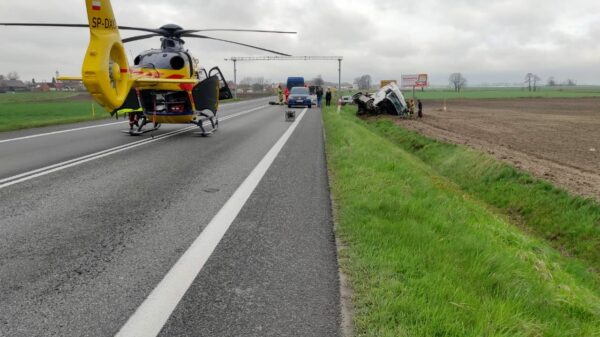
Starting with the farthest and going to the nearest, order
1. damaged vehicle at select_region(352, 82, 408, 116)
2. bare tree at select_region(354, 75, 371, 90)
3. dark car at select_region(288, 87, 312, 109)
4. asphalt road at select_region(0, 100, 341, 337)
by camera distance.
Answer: bare tree at select_region(354, 75, 371, 90)
dark car at select_region(288, 87, 312, 109)
damaged vehicle at select_region(352, 82, 408, 116)
asphalt road at select_region(0, 100, 341, 337)

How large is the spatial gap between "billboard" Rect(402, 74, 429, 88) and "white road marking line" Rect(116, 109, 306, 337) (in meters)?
40.1

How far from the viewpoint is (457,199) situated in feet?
22.5

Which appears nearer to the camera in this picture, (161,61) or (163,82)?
(163,82)

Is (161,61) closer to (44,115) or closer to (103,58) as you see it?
(103,58)

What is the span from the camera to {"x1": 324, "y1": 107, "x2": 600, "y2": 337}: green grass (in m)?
2.64

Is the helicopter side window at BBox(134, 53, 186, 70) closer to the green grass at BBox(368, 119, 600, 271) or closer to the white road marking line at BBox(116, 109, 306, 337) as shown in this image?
the white road marking line at BBox(116, 109, 306, 337)

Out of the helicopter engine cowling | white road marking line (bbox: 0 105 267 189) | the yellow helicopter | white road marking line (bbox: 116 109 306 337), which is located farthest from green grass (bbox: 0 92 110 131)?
white road marking line (bbox: 116 109 306 337)

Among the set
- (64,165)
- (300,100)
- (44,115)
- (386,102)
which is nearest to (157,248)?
(64,165)

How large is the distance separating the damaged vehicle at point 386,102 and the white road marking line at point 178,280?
20.5 metres

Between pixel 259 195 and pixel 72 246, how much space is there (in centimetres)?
251

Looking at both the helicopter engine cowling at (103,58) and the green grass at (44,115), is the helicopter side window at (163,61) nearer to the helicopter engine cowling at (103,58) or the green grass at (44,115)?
the helicopter engine cowling at (103,58)

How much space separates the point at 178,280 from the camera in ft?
10.5

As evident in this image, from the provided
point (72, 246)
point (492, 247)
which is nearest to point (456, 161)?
point (492, 247)

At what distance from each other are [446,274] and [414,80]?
149 feet
